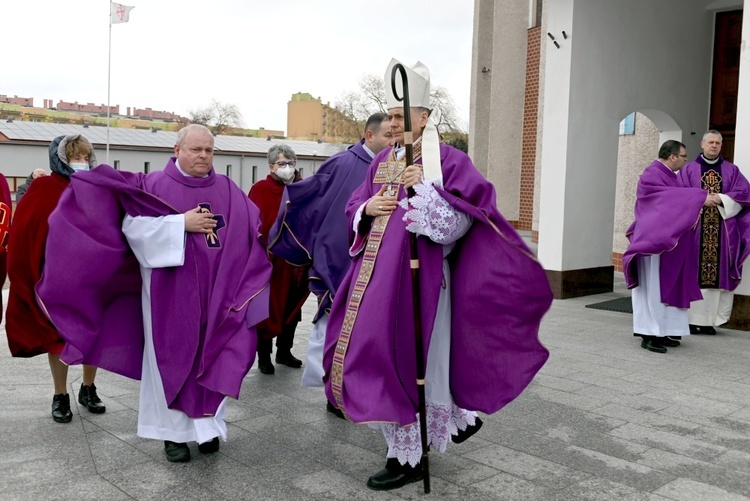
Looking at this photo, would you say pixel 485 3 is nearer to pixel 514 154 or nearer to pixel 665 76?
pixel 514 154

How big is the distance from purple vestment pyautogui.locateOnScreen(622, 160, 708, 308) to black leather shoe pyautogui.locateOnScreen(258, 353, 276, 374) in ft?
11.3

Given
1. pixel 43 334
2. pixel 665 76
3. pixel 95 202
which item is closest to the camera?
pixel 95 202

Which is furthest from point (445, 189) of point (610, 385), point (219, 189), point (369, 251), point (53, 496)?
point (610, 385)

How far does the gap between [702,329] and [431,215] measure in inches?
215

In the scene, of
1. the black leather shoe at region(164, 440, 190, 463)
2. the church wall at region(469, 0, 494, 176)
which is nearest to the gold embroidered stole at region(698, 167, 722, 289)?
the black leather shoe at region(164, 440, 190, 463)

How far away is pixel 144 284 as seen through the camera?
4.44 m

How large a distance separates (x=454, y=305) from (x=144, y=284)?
1.78 metres

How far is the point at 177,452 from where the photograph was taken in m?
4.24

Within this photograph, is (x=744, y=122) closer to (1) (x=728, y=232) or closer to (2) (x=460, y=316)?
(1) (x=728, y=232)

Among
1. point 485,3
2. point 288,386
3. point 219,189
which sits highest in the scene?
point 485,3

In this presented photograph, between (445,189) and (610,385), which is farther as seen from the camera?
(610,385)

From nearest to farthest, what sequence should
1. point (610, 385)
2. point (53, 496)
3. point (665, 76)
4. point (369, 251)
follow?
1. point (53, 496)
2. point (369, 251)
3. point (610, 385)
4. point (665, 76)

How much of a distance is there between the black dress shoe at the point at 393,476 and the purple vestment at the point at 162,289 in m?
0.95

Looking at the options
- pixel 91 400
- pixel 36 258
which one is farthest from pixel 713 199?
pixel 36 258
